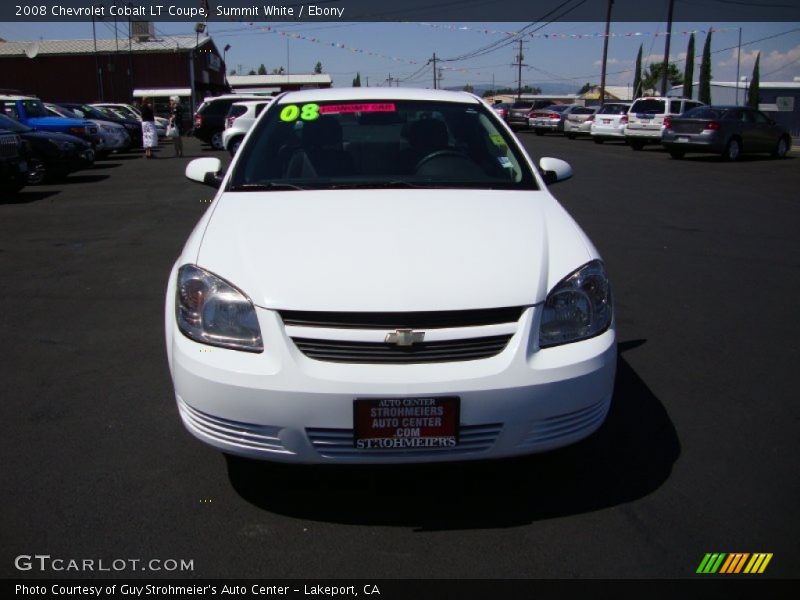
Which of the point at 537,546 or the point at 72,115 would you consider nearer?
the point at 537,546

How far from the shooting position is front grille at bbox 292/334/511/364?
2.73 metres

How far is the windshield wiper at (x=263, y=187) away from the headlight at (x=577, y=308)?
→ 150 cm

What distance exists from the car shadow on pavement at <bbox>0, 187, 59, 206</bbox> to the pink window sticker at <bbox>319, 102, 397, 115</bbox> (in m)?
9.36

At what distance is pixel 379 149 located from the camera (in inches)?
171

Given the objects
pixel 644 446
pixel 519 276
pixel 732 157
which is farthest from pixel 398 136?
pixel 732 157

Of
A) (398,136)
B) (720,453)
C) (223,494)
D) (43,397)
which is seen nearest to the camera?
(223,494)

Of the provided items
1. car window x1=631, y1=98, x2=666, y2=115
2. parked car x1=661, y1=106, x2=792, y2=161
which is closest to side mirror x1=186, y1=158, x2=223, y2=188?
parked car x1=661, y1=106, x2=792, y2=161

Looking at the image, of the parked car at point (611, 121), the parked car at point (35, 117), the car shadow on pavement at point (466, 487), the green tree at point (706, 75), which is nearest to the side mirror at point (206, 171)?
the car shadow on pavement at point (466, 487)

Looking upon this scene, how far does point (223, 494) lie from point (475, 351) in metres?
1.20

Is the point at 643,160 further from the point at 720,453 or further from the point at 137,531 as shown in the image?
the point at 137,531

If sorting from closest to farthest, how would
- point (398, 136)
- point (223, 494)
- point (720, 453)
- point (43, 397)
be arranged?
point (223, 494)
point (720, 453)
point (43, 397)
point (398, 136)

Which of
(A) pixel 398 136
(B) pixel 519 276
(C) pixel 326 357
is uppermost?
(A) pixel 398 136

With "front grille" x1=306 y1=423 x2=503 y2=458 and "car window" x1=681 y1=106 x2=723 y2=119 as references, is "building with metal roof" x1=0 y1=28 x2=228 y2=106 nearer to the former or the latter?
"car window" x1=681 y1=106 x2=723 y2=119
